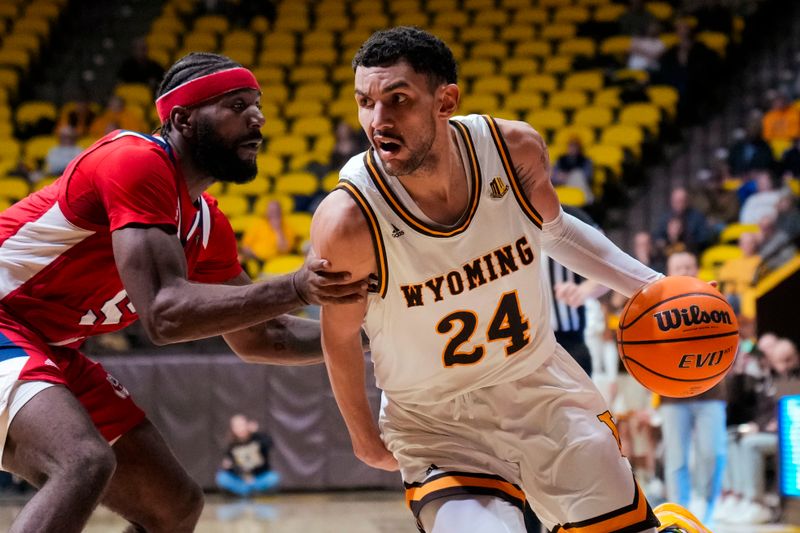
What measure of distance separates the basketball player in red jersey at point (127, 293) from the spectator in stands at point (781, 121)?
31.3ft

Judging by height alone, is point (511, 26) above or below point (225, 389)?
above

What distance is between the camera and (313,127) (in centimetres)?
1402

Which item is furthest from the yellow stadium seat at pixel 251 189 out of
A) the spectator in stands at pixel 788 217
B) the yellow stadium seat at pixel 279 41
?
the spectator in stands at pixel 788 217

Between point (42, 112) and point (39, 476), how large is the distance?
11.8m

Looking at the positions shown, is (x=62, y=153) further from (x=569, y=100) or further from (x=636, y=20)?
(x=636, y=20)

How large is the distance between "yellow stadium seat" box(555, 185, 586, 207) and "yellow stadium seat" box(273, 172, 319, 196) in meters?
2.87

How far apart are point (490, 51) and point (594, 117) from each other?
2257 mm

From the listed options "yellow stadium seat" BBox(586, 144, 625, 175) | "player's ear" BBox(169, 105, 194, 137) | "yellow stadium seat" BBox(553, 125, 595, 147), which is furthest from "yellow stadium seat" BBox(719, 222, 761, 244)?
"player's ear" BBox(169, 105, 194, 137)

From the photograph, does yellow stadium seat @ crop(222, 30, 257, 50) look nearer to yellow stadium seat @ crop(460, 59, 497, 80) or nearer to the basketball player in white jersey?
yellow stadium seat @ crop(460, 59, 497, 80)

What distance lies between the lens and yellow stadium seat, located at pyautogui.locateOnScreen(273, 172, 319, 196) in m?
12.8

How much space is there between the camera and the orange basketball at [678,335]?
3740mm

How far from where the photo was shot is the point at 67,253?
375 centimetres

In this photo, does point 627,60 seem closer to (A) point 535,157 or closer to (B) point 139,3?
(B) point 139,3

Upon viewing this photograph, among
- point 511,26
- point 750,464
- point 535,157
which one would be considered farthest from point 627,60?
point 535,157
